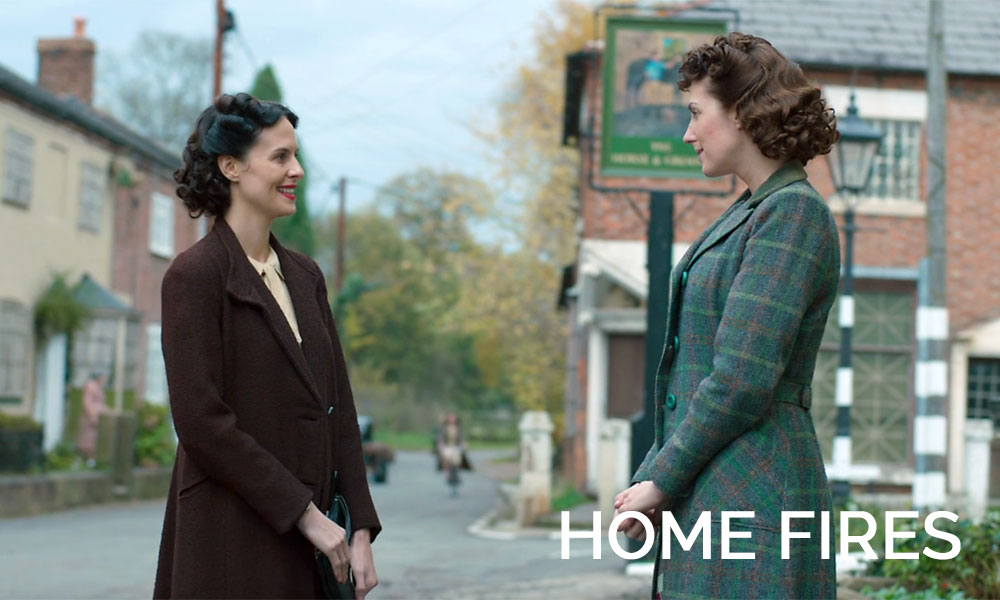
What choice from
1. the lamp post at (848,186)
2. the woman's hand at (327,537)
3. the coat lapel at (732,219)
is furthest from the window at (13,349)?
the coat lapel at (732,219)

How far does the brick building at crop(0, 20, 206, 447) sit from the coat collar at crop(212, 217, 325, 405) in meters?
20.6

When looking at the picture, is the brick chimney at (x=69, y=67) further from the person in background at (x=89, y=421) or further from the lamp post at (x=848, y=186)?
the lamp post at (x=848, y=186)

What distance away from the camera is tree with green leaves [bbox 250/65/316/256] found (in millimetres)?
47934

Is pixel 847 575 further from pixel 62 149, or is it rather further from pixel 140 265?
pixel 140 265

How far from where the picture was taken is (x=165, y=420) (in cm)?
2481

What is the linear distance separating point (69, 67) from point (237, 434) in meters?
29.9

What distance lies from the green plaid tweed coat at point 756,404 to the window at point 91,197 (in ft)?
80.7

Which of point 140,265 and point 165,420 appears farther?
point 140,265

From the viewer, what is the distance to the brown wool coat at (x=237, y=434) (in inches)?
127

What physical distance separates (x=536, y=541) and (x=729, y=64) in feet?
44.5

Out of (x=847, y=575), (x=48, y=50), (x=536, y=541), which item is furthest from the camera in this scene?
(x=48, y=50)

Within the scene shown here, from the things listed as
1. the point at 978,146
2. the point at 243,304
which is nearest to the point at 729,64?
the point at 243,304

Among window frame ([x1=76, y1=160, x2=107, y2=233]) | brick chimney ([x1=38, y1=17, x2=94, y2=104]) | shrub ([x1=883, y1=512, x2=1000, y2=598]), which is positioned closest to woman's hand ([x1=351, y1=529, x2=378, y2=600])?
shrub ([x1=883, y1=512, x2=1000, y2=598])

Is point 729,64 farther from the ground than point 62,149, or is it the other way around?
point 62,149
